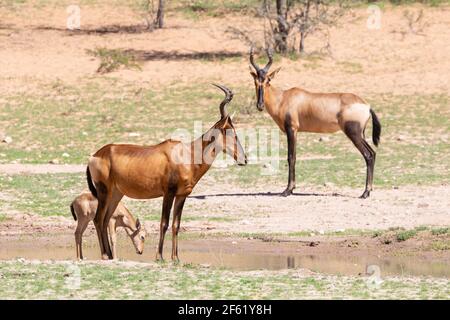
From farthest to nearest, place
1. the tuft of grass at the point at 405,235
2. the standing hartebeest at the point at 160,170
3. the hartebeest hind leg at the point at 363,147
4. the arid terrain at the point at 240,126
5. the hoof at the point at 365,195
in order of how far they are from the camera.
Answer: the hartebeest hind leg at the point at 363,147 < the hoof at the point at 365,195 < the tuft of grass at the point at 405,235 < the arid terrain at the point at 240,126 < the standing hartebeest at the point at 160,170

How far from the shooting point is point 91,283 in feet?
35.6

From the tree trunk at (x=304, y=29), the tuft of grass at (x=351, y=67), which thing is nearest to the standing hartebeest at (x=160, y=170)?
the tuft of grass at (x=351, y=67)

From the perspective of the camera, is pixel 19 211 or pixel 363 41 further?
pixel 363 41

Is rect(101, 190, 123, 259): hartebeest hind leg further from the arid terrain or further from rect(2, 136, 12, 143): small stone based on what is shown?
rect(2, 136, 12, 143): small stone

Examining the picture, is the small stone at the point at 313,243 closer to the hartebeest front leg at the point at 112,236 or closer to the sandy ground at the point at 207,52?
the hartebeest front leg at the point at 112,236

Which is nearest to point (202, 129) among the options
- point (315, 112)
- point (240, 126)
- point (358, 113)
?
point (240, 126)

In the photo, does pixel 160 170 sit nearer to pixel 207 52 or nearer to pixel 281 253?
pixel 281 253

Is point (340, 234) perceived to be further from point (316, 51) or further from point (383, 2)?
point (383, 2)

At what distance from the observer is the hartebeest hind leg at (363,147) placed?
1791 centimetres

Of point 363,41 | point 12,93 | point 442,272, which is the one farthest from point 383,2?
point 442,272

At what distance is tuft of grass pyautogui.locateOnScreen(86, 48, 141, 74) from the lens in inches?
1076

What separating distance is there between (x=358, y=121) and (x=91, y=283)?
8652 millimetres

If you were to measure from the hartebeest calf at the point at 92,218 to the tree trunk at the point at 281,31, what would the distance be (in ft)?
46.4

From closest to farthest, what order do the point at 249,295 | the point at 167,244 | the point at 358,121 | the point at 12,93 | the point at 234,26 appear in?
the point at 249,295, the point at 167,244, the point at 358,121, the point at 12,93, the point at 234,26
